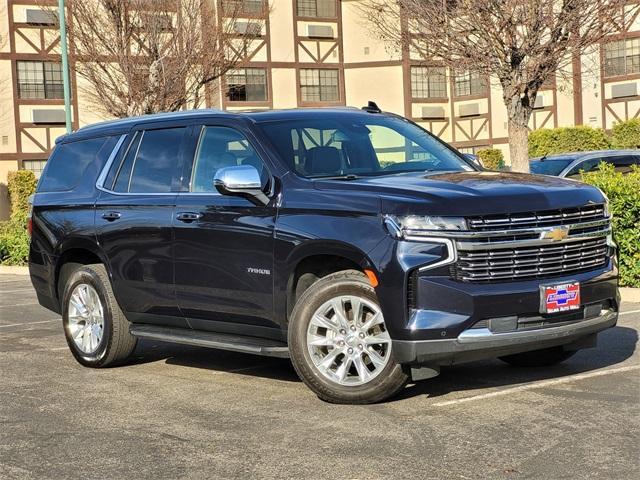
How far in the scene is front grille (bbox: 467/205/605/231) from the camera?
6.46 meters

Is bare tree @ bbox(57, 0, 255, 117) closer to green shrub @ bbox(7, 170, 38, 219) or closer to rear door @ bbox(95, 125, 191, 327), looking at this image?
green shrub @ bbox(7, 170, 38, 219)

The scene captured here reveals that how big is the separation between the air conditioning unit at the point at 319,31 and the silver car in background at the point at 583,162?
21.8 m

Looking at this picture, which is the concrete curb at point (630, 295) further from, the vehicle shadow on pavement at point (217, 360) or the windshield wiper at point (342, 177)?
the windshield wiper at point (342, 177)

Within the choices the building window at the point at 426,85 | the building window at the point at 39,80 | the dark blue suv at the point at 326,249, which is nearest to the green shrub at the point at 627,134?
the building window at the point at 426,85

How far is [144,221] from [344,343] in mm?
2207

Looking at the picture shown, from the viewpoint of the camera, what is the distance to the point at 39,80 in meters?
36.4

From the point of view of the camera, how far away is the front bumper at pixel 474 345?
642 centimetres

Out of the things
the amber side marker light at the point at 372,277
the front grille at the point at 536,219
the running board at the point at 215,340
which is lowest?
the running board at the point at 215,340

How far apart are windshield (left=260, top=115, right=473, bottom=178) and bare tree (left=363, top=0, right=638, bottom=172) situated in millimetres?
7063

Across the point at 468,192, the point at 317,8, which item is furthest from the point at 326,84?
the point at 468,192

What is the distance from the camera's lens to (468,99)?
40625 mm

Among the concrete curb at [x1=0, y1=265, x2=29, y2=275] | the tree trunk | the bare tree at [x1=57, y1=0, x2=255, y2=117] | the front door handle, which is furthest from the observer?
the bare tree at [x1=57, y1=0, x2=255, y2=117]

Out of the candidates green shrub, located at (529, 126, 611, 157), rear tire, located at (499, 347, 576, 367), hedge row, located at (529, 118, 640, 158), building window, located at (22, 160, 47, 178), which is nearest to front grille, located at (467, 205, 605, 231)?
rear tire, located at (499, 347, 576, 367)

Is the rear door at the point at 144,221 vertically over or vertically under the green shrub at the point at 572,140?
under
